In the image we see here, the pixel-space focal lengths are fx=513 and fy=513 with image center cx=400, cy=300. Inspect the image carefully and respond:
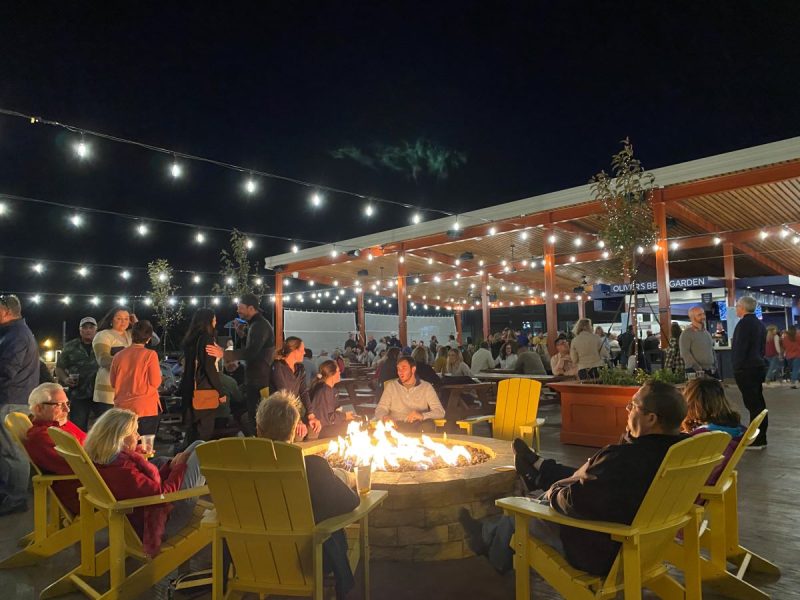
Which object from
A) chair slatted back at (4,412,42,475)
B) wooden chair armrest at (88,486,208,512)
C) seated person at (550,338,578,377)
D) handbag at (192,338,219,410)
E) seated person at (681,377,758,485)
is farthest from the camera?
seated person at (550,338,578,377)

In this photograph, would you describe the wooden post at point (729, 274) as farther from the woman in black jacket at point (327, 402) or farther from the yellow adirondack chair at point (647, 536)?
the yellow adirondack chair at point (647, 536)

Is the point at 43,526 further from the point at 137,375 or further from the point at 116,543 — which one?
the point at 137,375

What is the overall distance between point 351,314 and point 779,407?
1620 cm

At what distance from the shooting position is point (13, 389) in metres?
4.16

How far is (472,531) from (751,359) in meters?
4.67

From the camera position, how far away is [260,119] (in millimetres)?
23500

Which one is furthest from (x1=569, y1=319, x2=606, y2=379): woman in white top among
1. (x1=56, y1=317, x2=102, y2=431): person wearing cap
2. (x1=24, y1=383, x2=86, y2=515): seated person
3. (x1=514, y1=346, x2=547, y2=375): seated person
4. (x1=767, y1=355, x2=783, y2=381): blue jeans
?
(x1=767, y1=355, x2=783, y2=381): blue jeans

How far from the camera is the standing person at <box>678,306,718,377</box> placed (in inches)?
261

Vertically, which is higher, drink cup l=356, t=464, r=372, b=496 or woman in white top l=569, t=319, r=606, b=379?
woman in white top l=569, t=319, r=606, b=379

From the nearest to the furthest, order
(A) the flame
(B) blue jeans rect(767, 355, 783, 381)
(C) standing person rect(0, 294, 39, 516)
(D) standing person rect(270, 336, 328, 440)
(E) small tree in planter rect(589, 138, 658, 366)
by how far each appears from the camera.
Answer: (A) the flame → (C) standing person rect(0, 294, 39, 516) → (D) standing person rect(270, 336, 328, 440) → (E) small tree in planter rect(589, 138, 658, 366) → (B) blue jeans rect(767, 355, 783, 381)

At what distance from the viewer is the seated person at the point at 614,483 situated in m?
2.03

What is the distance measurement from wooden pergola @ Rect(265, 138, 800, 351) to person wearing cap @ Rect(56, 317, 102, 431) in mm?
6657

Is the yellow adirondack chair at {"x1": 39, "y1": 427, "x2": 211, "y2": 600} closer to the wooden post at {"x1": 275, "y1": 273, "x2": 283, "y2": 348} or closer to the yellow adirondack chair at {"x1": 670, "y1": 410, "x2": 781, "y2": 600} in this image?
the yellow adirondack chair at {"x1": 670, "y1": 410, "x2": 781, "y2": 600}

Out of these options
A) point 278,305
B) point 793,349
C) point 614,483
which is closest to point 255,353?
point 614,483
